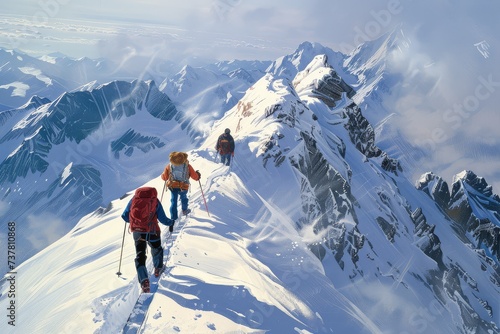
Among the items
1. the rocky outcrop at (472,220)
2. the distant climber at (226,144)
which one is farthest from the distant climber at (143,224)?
the rocky outcrop at (472,220)

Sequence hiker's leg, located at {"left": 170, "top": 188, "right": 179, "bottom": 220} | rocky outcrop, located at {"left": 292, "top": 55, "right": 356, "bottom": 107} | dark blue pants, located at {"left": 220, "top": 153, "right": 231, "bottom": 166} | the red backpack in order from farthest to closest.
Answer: rocky outcrop, located at {"left": 292, "top": 55, "right": 356, "bottom": 107}, dark blue pants, located at {"left": 220, "top": 153, "right": 231, "bottom": 166}, hiker's leg, located at {"left": 170, "top": 188, "right": 179, "bottom": 220}, the red backpack

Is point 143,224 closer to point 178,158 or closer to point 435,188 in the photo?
point 178,158

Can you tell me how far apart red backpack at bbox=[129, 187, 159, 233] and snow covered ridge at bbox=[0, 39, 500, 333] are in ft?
6.44

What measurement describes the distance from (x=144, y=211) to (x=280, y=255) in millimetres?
8614

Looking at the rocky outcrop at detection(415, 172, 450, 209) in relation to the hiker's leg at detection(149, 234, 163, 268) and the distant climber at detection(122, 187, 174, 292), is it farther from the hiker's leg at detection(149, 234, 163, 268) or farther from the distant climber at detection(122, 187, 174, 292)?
the distant climber at detection(122, 187, 174, 292)

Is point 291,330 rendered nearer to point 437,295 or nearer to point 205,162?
point 205,162

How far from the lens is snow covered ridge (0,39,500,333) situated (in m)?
10.0

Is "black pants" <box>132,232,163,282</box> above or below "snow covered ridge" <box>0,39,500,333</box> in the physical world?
above

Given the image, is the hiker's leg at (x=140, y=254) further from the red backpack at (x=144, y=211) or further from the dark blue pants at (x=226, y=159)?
the dark blue pants at (x=226, y=159)

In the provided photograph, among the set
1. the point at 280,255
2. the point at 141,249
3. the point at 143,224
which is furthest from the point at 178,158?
the point at 280,255

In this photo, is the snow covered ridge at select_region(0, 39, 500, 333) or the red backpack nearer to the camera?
the red backpack

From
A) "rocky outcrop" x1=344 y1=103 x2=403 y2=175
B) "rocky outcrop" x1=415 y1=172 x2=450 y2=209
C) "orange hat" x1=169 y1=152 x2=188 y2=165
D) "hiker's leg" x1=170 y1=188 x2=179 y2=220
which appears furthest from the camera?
"rocky outcrop" x1=415 y1=172 x2=450 y2=209

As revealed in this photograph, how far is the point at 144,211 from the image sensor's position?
9.23m

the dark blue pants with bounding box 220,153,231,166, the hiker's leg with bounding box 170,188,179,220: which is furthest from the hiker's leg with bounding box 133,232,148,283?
the dark blue pants with bounding box 220,153,231,166
